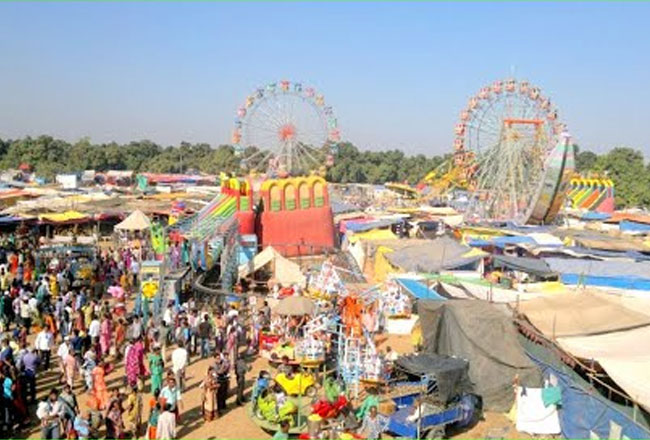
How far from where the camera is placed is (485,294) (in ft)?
49.2

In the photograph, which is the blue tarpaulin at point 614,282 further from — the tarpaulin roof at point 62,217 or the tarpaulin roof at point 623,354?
the tarpaulin roof at point 62,217

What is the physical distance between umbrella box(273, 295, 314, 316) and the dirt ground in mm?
1614

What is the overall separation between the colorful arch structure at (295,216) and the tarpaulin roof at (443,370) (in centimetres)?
1283

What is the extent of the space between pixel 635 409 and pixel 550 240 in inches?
604

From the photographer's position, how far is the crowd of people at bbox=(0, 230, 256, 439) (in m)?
8.44

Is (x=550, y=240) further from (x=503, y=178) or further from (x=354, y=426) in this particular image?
(x=354, y=426)

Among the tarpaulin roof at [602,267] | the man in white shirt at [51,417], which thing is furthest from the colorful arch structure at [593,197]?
the man in white shirt at [51,417]

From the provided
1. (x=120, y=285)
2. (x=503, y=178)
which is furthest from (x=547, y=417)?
(x=503, y=178)

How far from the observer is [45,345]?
11195 mm

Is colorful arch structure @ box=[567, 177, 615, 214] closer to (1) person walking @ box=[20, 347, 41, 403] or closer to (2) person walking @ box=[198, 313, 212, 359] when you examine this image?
(2) person walking @ box=[198, 313, 212, 359]

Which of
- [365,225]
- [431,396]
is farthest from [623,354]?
[365,225]

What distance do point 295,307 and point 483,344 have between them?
3807 millimetres

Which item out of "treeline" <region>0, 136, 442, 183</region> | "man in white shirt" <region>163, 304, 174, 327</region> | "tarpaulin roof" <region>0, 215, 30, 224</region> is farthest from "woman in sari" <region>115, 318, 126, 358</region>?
"treeline" <region>0, 136, 442, 183</region>

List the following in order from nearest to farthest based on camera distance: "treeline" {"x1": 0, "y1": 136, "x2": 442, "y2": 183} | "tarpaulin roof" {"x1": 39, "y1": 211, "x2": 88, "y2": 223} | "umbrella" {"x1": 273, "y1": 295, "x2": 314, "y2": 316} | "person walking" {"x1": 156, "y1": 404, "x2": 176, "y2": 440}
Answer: "person walking" {"x1": 156, "y1": 404, "x2": 176, "y2": 440} < "umbrella" {"x1": 273, "y1": 295, "x2": 314, "y2": 316} < "tarpaulin roof" {"x1": 39, "y1": 211, "x2": 88, "y2": 223} < "treeline" {"x1": 0, "y1": 136, "x2": 442, "y2": 183}
